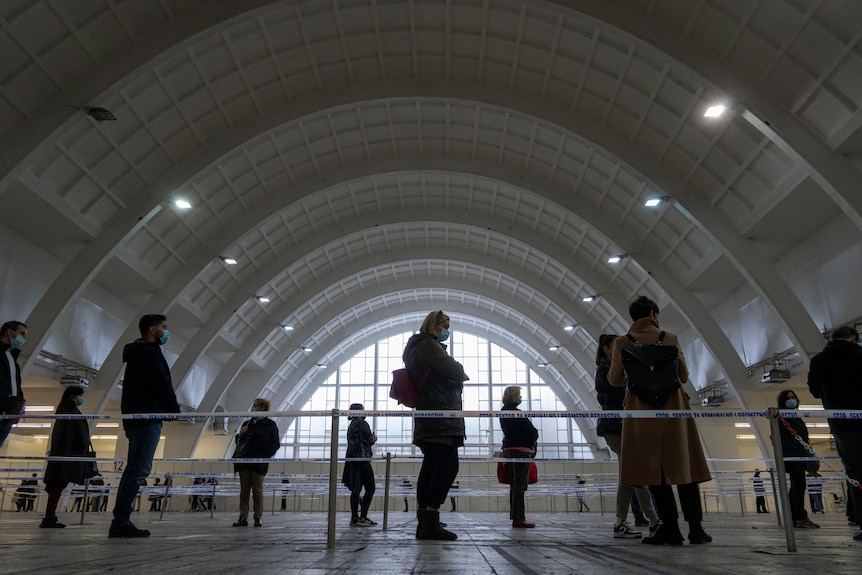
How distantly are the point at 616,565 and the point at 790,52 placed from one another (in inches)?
590

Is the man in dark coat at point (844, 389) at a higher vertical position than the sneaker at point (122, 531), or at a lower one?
higher

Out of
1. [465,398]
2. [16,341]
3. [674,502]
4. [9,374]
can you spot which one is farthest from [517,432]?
[465,398]

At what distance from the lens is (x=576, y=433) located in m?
40.9

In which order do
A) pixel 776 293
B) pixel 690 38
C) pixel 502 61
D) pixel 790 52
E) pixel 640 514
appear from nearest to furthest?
pixel 640 514 → pixel 790 52 → pixel 690 38 → pixel 776 293 → pixel 502 61

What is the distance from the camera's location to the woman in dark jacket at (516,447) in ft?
28.7

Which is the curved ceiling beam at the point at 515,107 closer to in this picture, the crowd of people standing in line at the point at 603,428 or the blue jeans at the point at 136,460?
the crowd of people standing in line at the point at 603,428

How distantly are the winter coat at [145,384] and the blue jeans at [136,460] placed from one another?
0.19 m

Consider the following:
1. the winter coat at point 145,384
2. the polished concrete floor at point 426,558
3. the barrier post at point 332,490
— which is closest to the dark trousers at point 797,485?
the polished concrete floor at point 426,558

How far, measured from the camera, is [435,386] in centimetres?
591

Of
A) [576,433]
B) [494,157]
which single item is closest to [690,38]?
[494,157]

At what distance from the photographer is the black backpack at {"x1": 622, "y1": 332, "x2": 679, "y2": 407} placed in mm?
5004

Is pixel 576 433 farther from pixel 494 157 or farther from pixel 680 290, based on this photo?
pixel 494 157

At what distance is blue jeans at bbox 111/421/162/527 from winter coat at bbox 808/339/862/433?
275 inches

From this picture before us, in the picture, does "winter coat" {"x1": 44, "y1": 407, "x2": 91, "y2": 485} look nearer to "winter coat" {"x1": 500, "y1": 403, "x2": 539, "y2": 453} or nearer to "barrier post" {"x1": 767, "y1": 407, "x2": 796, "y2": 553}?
"winter coat" {"x1": 500, "y1": 403, "x2": 539, "y2": 453}
